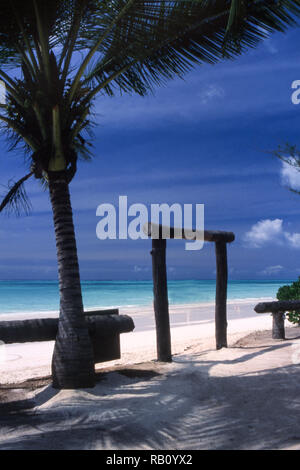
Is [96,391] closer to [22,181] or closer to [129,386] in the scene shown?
[129,386]

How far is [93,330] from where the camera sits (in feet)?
20.6

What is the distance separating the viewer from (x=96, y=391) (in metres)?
5.35

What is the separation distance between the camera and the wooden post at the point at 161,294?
23.8 feet

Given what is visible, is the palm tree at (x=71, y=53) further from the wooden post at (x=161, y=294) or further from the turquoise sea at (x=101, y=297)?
the turquoise sea at (x=101, y=297)

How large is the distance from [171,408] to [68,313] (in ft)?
6.10

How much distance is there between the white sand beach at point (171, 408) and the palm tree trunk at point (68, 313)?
23cm

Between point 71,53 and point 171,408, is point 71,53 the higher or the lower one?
the higher one

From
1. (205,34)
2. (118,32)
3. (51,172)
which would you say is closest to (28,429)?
(51,172)

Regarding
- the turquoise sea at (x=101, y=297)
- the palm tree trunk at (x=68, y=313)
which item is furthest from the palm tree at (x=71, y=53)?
the turquoise sea at (x=101, y=297)

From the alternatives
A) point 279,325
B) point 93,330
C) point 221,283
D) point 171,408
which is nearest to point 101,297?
point 279,325

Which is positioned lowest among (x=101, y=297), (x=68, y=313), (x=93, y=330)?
(x=101, y=297)

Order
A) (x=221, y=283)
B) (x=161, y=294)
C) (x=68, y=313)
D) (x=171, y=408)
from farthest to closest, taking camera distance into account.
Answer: (x=221, y=283), (x=161, y=294), (x=68, y=313), (x=171, y=408)

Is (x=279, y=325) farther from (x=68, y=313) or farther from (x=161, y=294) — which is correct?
(x=68, y=313)
